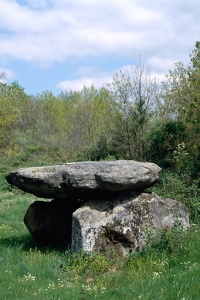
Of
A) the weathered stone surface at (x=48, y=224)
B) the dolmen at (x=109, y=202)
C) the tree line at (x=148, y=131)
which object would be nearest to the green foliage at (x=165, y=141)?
the tree line at (x=148, y=131)

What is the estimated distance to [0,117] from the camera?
147 feet

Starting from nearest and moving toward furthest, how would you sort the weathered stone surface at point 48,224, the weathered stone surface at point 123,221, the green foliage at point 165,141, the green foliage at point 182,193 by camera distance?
1. the weathered stone surface at point 123,221
2. the weathered stone surface at point 48,224
3. the green foliage at point 182,193
4. the green foliage at point 165,141

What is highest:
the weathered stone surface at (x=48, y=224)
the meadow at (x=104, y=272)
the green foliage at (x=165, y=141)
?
the green foliage at (x=165, y=141)

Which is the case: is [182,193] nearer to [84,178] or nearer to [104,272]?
[84,178]

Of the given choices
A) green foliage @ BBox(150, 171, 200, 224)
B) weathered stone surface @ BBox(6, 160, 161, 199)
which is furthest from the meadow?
weathered stone surface @ BBox(6, 160, 161, 199)

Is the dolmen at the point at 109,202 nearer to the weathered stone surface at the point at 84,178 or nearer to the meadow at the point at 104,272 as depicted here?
the weathered stone surface at the point at 84,178

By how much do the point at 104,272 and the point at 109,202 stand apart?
1850 mm

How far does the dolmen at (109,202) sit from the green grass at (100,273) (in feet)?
1.27

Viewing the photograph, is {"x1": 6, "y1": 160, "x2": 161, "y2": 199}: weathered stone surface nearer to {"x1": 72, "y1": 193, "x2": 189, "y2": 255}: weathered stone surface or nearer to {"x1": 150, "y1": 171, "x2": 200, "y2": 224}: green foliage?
{"x1": 72, "y1": 193, "x2": 189, "y2": 255}: weathered stone surface

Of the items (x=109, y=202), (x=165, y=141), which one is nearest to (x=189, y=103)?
(x=165, y=141)

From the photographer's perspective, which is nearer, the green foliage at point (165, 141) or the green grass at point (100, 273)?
the green grass at point (100, 273)

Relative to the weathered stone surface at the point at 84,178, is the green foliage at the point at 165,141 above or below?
above

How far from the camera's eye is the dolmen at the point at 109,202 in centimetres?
988

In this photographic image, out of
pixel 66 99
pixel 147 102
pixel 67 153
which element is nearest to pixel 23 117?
pixel 66 99
